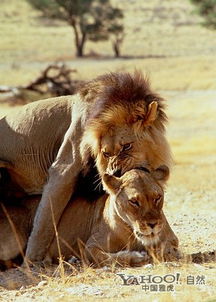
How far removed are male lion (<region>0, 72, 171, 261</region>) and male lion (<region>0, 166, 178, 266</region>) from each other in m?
0.17

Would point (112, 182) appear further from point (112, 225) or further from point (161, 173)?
point (112, 225)

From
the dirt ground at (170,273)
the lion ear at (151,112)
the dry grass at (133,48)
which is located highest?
the lion ear at (151,112)

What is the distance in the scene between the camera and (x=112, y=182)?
7.02 meters

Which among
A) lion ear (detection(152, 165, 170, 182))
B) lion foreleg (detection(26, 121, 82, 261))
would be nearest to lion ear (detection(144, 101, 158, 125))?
lion ear (detection(152, 165, 170, 182))

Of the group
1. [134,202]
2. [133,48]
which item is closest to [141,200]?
[134,202]

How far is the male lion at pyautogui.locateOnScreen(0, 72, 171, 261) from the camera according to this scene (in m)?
7.32

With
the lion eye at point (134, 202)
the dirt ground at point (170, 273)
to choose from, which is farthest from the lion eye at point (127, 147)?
the dirt ground at point (170, 273)

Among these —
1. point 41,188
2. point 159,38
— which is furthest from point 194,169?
point 159,38

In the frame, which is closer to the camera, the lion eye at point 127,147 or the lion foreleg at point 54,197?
the lion eye at point 127,147

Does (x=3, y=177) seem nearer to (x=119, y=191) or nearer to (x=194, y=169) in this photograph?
(x=119, y=191)

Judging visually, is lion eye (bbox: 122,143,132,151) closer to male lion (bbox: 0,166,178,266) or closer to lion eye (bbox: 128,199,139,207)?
male lion (bbox: 0,166,178,266)

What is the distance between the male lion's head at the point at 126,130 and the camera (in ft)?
23.7

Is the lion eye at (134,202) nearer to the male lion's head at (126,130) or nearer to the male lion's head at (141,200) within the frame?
the male lion's head at (141,200)

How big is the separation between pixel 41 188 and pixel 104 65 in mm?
38644
